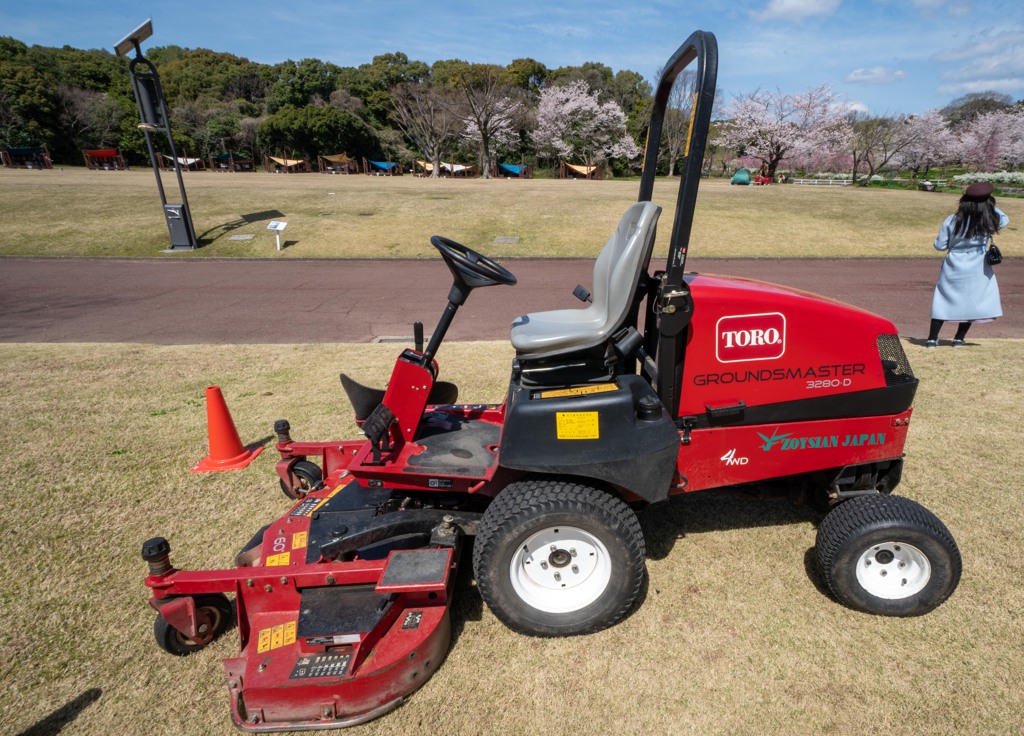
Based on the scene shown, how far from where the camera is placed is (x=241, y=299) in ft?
33.1

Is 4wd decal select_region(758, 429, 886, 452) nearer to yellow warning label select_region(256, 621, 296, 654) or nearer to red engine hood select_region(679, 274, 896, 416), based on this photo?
red engine hood select_region(679, 274, 896, 416)

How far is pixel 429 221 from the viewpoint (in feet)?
59.0

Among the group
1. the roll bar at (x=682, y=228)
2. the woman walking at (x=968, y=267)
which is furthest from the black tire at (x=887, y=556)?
the woman walking at (x=968, y=267)

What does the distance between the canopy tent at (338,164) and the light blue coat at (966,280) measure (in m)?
50.4

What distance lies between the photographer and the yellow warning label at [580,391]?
2.56 m

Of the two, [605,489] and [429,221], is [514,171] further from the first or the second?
[605,489]

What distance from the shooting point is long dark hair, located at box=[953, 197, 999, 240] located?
239 inches

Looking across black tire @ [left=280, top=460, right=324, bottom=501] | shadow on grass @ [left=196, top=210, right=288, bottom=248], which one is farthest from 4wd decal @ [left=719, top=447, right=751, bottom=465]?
shadow on grass @ [left=196, top=210, right=288, bottom=248]

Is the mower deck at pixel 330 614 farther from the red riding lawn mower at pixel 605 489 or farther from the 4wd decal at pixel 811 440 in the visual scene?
the 4wd decal at pixel 811 440

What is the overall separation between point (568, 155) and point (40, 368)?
164ft

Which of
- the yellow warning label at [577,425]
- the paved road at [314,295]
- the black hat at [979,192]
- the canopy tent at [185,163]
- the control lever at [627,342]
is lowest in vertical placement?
the paved road at [314,295]

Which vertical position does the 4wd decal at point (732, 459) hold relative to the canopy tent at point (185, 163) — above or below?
below

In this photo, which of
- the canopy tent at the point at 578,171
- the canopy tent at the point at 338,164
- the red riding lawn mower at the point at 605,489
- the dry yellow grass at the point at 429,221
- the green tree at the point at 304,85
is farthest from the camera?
the green tree at the point at 304,85

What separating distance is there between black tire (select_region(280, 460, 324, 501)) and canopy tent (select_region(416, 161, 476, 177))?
49.7 m
